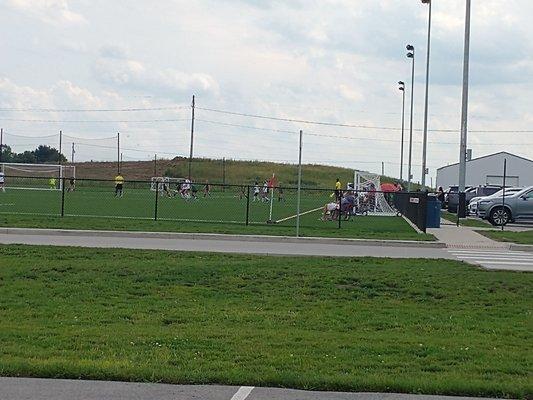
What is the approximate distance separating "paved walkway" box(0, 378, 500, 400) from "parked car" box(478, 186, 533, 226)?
2761 cm

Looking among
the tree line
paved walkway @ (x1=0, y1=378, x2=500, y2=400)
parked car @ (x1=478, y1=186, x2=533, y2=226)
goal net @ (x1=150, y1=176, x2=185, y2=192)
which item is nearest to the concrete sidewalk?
parked car @ (x1=478, y1=186, x2=533, y2=226)

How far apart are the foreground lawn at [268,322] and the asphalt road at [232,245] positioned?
11.4 ft

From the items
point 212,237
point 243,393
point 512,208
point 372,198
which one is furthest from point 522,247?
point 372,198

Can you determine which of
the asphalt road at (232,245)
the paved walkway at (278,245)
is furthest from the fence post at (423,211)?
the asphalt road at (232,245)

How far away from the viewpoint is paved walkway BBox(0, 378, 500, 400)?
670cm

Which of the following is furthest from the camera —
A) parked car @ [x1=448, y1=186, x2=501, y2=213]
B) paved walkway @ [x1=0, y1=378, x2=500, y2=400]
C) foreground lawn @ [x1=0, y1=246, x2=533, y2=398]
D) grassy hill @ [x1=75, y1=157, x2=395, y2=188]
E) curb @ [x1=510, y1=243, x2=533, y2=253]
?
grassy hill @ [x1=75, y1=157, x2=395, y2=188]

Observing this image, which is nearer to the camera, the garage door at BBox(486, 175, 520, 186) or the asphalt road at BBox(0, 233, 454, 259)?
the asphalt road at BBox(0, 233, 454, 259)

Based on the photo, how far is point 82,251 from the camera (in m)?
16.7

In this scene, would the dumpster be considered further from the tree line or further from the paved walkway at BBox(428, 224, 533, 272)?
the tree line

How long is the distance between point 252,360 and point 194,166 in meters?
92.8

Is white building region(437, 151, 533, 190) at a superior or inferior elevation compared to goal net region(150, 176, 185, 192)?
superior

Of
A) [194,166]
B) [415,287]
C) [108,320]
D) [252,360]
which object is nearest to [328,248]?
[415,287]

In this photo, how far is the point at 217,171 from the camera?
3875 inches

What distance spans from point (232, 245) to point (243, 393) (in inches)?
565
